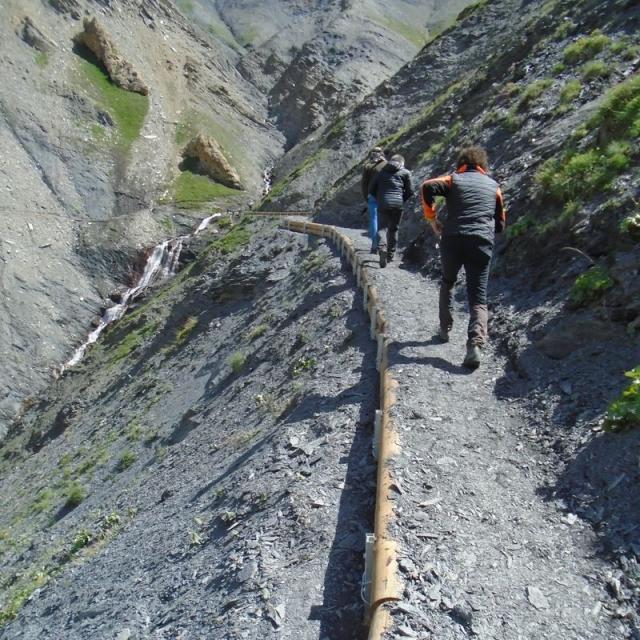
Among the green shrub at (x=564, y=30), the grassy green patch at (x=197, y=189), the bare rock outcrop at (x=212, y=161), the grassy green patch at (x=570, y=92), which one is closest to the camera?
the grassy green patch at (x=570, y=92)

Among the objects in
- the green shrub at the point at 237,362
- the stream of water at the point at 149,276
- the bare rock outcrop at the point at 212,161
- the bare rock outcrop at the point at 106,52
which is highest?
the green shrub at the point at 237,362

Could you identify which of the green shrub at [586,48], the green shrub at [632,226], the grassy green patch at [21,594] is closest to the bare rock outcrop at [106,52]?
the green shrub at [586,48]

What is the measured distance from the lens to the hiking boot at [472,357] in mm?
7512

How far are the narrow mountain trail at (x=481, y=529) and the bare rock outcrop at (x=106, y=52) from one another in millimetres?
62560

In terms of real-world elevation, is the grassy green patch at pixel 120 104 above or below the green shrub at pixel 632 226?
below

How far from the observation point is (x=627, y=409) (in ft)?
17.8

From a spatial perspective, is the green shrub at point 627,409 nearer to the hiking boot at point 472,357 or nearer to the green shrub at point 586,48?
the hiking boot at point 472,357

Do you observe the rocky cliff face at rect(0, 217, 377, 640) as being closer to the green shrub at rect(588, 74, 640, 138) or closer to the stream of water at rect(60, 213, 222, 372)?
the green shrub at rect(588, 74, 640, 138)

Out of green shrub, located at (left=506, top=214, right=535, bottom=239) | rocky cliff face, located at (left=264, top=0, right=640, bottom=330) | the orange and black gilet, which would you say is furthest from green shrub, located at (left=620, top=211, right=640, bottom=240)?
green shrub, located at (left=506, top=214, right=535, bottom=239)

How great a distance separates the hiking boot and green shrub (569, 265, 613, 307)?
1.37 m

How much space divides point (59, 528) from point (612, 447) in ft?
35.8

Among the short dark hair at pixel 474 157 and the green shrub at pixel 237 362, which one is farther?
the green shrub at pixel 237 362

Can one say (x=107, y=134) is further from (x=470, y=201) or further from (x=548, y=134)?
(x=470, y=201)

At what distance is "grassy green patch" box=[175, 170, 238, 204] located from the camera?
184ft
